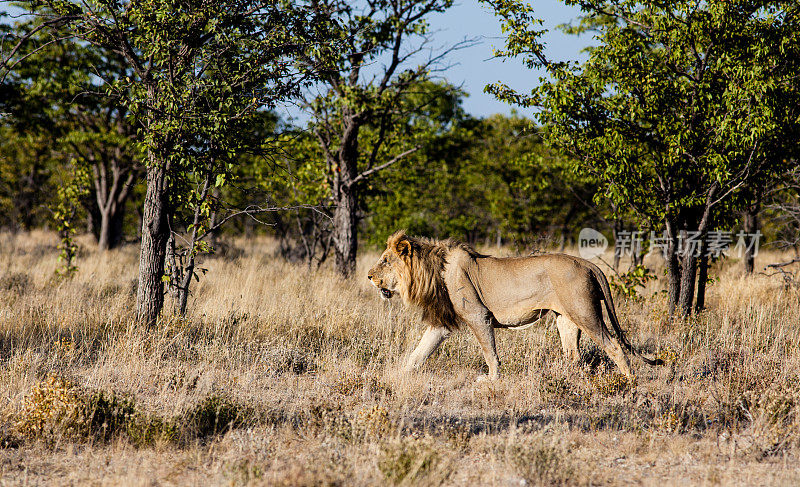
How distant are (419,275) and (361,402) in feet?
5.20

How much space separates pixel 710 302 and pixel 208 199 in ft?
31.0

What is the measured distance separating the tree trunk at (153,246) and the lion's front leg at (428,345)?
3.43 meters

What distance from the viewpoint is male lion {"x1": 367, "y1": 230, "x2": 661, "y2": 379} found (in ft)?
21.2

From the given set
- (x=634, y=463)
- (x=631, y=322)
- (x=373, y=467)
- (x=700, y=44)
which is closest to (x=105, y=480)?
(x=373, y=467)

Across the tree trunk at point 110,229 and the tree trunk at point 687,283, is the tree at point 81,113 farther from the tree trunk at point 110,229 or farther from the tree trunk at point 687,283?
the tree trunk at point 687,283

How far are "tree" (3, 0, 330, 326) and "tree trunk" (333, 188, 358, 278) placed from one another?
6160 mm

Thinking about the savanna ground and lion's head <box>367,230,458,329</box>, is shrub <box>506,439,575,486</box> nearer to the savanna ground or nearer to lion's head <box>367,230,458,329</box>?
the savanna ground

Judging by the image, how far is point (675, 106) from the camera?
30.9ft

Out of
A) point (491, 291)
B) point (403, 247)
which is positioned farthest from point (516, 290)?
point (403, 247)

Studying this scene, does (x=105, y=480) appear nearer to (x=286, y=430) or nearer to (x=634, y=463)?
(x=286, y=430)

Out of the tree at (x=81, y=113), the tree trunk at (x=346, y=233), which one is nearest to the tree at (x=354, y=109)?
the tree trunk at (x=346, y=233)

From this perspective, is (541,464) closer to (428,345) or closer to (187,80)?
(428,345)

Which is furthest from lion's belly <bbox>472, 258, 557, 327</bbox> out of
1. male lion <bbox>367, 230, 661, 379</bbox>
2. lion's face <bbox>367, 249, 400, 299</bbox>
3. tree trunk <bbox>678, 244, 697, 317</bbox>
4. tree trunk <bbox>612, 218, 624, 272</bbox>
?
tree trunk <bbox>612, 218, 624, 272</bbox>

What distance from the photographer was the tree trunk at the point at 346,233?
548 inches
